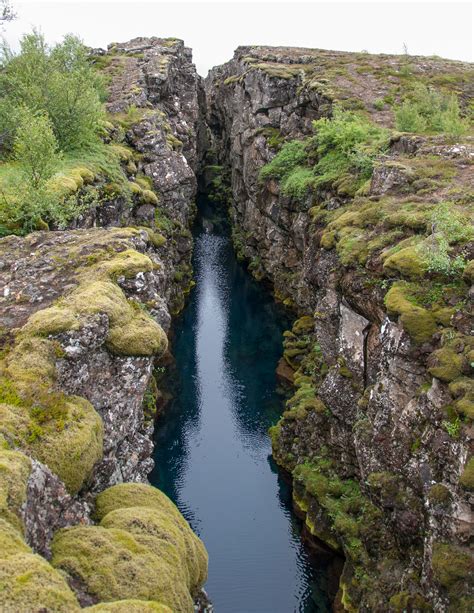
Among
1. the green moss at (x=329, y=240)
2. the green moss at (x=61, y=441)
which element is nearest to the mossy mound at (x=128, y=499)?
the green moss at (x=61, y=441)

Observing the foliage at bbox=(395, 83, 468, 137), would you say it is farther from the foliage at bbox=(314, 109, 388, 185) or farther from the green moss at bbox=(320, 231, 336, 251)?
the green moss at bbox=(320, 231, 336, 251)

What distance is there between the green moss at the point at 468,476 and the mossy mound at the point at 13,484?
13775mm

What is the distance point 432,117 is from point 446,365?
33.0 meters

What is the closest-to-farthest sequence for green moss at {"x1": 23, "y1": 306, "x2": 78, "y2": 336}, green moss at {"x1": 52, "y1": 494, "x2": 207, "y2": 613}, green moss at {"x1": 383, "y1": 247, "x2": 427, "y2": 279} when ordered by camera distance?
green moss at {"x1": 52, "y1": 494, "x2": 207, "y2": 613}
green moss at {"x1": 23, "y1": 306, "x2": 78, "y2": 336}
green moss at {"x1": 383, "y1": 247, "x2": 427, "y2": 279}

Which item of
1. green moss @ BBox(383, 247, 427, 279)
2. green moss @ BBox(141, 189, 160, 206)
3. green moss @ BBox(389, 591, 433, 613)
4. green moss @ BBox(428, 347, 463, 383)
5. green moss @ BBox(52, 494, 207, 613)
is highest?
green moss @ BBox(141, 189, 160, 206)

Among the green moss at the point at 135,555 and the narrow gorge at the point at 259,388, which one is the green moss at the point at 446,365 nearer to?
the narrow gorge at the point at 259,388

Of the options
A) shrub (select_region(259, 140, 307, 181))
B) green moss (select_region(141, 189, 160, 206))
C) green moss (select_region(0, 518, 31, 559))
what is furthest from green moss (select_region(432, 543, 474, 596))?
shrub (select_region(259, 140, 307, 181))

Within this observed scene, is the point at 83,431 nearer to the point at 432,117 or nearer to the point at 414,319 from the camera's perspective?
the point at 414,319

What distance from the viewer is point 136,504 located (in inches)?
545

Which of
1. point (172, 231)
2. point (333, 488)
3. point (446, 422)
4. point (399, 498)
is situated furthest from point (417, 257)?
point (172, 231)

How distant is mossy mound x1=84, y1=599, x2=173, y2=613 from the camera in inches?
329

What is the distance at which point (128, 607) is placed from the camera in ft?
28.0

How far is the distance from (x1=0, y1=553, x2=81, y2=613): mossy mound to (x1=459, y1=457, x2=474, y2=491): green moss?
13.6m

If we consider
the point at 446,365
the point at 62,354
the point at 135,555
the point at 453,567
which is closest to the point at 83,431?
the point at 62,354
